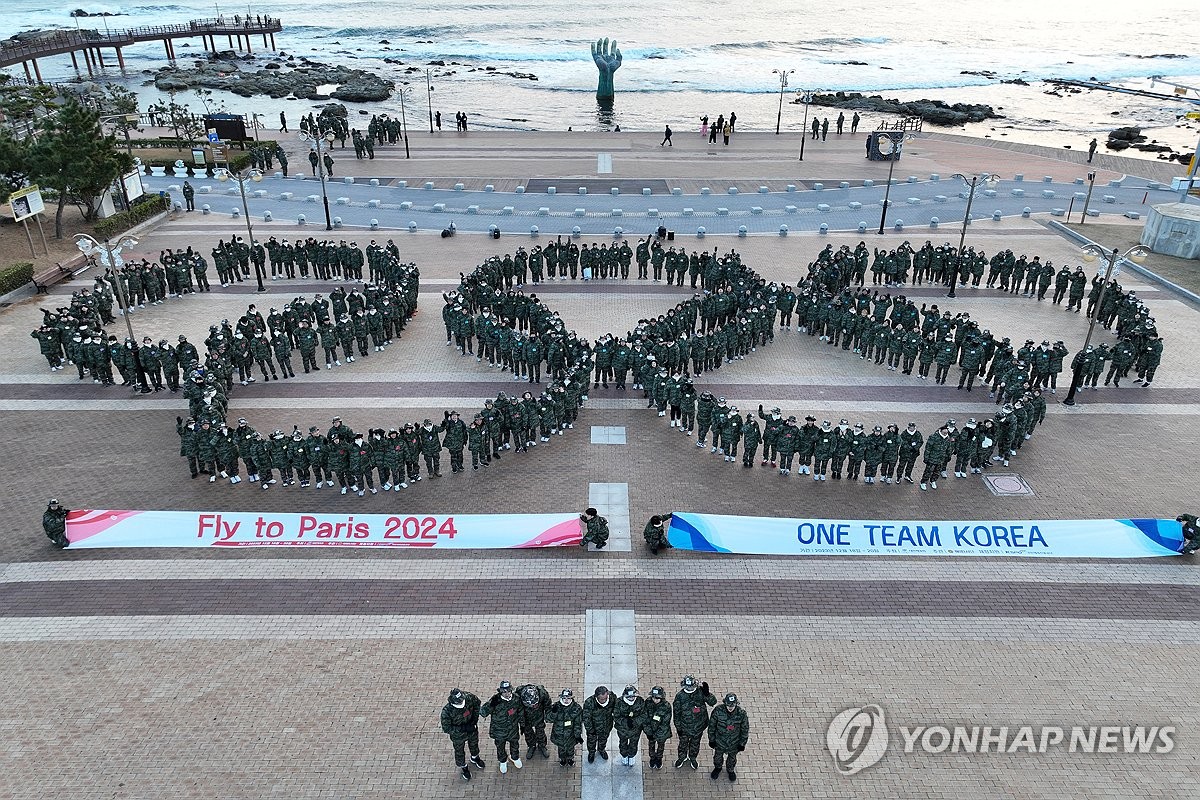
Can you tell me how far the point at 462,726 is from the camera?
9875mm

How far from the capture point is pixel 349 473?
1588 centimetres

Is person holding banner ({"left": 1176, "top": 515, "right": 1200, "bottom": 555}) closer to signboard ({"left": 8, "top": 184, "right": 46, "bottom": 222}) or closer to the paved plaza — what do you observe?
the paved plaza

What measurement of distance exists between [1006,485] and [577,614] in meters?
9.64

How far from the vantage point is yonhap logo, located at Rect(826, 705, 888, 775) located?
10422 millimetres

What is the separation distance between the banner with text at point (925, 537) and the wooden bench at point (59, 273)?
23.5 m

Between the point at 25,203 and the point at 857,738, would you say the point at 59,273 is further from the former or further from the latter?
the point at 857,738

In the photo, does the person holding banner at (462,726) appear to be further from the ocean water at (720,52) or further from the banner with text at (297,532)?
the ocean water at (720,52)

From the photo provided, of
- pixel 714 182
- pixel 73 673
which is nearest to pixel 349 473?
pixel 73 673

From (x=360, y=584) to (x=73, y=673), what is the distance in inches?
165

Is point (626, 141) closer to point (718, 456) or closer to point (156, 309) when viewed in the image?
point (156, 309)

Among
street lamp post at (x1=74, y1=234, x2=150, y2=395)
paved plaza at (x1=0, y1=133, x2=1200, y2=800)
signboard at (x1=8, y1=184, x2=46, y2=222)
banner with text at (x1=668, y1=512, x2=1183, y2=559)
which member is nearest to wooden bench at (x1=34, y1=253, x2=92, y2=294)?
signboard at (x1=8, y1=184, x2=46, y2=222)

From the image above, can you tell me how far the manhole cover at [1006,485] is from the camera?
16195 mm

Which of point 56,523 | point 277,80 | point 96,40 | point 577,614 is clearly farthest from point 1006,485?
point 96,40

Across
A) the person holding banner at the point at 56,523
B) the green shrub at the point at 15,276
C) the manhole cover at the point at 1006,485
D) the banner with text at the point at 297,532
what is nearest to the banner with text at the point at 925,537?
the manhole cover at the point at 1006,485
